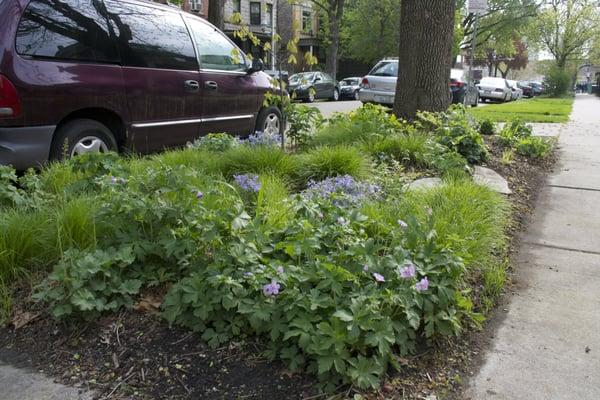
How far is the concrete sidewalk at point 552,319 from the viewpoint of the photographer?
230cm

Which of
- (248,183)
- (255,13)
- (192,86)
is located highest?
(255,13)

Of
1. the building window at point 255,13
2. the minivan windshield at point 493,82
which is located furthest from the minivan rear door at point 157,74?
the building window at point 255,13

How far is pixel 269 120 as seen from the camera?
24.7 ft

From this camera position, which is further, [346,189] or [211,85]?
[211,85]

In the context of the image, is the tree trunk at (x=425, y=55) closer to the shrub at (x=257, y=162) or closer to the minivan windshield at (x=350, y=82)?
the shrub at (x=257, y=162)

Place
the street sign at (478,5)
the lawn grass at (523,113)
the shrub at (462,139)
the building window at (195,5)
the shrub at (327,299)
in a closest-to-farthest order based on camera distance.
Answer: the shrub at (327,299) → the shrub at (462,139) → the street sign at (478,5) → the lawn grass at (523,113) → the building window at (195,5)

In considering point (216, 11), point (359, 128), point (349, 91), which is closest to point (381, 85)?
point (216, 11)

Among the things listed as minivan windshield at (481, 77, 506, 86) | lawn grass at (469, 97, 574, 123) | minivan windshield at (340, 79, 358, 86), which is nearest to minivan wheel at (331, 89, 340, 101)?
minivan windshield at (340, 79, 358, 86)

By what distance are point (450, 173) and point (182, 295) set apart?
312 cm

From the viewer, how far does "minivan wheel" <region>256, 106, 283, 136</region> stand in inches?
287

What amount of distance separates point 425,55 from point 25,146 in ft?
15.9

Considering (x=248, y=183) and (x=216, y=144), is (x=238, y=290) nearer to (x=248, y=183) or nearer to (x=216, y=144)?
(x=248, y=183)

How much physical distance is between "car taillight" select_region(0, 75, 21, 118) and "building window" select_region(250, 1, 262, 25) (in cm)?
4087

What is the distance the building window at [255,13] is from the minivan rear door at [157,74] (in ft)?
128
